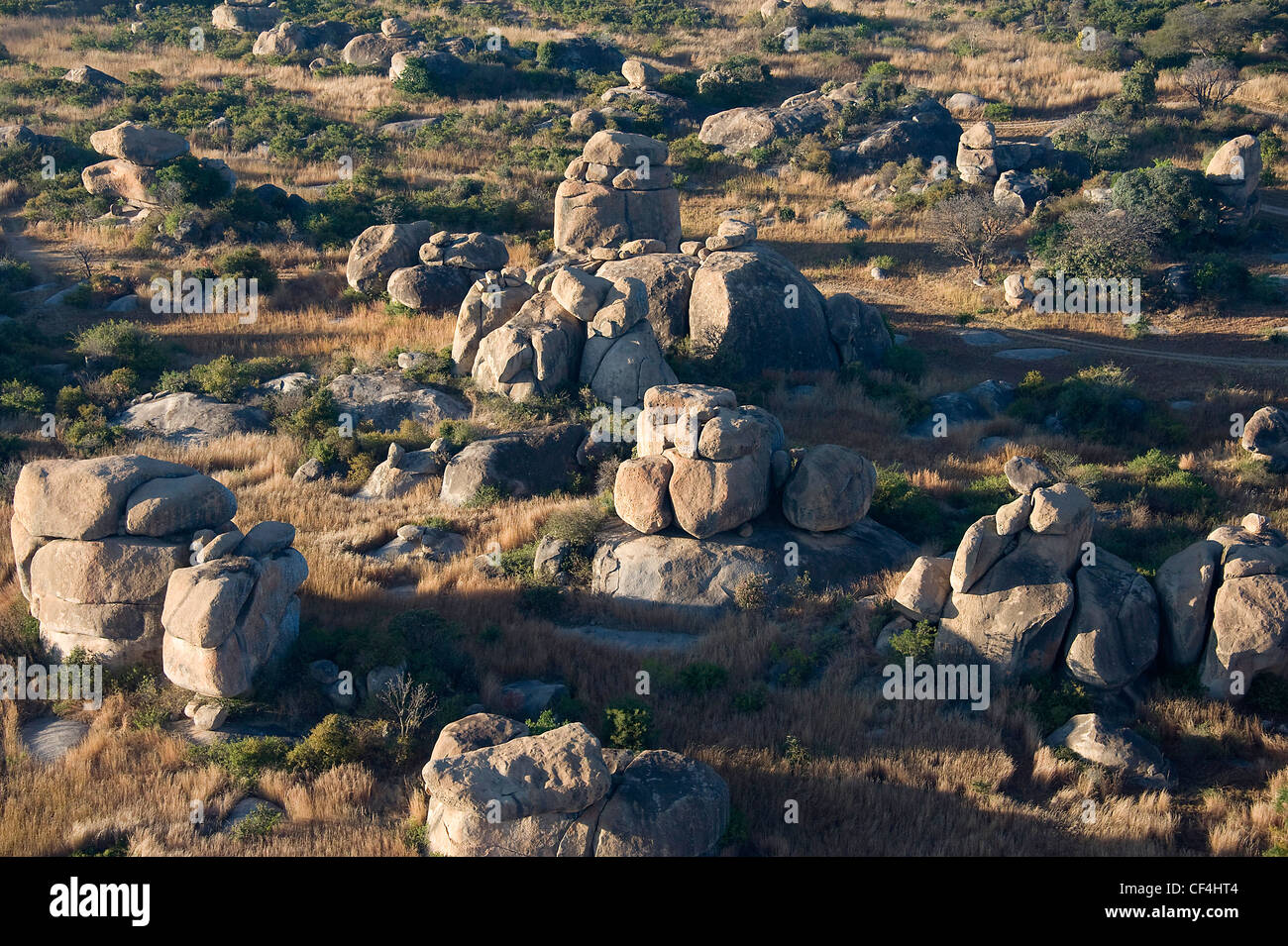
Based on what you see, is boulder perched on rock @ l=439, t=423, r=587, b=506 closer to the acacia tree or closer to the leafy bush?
the leafy bush

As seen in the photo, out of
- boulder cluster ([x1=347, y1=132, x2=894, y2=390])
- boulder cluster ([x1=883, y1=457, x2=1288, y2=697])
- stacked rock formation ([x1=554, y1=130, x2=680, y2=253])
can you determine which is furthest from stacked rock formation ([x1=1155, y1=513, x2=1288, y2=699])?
stacked rock formation ([x1=554, y1=130, x2=680, y2=253])

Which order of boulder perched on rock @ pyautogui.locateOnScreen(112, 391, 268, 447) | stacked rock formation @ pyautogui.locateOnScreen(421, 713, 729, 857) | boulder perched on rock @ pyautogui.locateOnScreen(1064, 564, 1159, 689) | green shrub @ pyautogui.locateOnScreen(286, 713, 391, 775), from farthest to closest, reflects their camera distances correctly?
boulder perched on rock @ pyautogui.locateOnScreen(112, 391, 268, 447) < boulder perched on rock @ pyautogui.locateOnScreen(1064, 564, 1159, 689) < green shrub @ pyautogui.locateOnScreen(286, 713, 391, 775) < stacked rock formation @ pyautogui.locateOnScreen(421, 713, 729, 857)

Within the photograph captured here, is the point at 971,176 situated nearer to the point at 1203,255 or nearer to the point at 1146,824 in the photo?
the point at 1203,255

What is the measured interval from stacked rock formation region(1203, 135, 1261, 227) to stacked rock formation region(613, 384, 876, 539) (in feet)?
80.2

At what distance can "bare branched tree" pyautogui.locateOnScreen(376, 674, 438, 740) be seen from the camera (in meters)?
13.5

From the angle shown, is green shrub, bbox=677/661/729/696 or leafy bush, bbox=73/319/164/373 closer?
green shrub, bbox=677/661/729/696

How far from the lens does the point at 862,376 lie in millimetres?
27312

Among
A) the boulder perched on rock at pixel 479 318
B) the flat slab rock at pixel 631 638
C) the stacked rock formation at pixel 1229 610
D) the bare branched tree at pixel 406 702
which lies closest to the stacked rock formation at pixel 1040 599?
A: the stacked rock formation at pixel 1229 610

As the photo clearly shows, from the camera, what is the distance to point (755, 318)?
2692 centimetres

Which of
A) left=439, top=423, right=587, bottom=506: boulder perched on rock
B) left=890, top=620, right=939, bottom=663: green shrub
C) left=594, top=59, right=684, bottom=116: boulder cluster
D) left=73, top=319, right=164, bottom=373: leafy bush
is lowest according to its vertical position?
left=890, top=620, right=939, bottom=663: green shrub

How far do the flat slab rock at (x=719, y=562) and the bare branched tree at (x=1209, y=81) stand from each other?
36601 millimetres

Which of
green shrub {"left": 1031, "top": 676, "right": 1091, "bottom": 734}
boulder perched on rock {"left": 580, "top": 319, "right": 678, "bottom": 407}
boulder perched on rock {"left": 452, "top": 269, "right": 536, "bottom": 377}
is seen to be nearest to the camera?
green shrub {"left": 1031, "top": 676, "right": 1091, "bottom": 734}

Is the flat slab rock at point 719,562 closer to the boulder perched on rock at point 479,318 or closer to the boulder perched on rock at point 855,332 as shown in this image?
the boulder perched on rock at point 479,318

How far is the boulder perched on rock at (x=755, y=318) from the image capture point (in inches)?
1045
